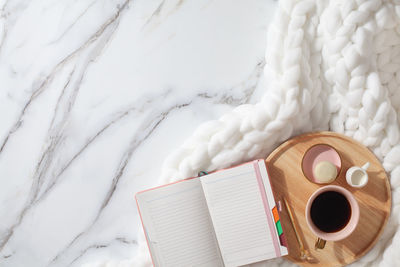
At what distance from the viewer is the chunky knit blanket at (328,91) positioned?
0.94 metres

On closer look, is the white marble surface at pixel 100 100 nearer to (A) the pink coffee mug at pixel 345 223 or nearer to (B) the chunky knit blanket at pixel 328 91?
(B) the chunky knit blanket at pixel 328 91

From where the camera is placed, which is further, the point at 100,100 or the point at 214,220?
the point at 100,100

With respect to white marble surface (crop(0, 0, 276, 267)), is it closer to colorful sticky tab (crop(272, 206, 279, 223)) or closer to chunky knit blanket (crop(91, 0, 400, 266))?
chunky knit blanket (crop(91, 0, 400, 266))

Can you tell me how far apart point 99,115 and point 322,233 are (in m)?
0.64

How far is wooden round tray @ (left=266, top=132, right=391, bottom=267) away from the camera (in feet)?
3.16

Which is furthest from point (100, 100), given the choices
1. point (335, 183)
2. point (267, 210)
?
point (335, 183)

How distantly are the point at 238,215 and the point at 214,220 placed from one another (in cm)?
6

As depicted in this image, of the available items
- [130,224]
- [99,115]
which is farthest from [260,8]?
[130,224]

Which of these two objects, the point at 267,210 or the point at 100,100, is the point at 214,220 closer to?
the point at 267,210

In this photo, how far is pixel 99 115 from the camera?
1.12m

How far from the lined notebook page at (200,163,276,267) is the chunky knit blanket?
49 mm

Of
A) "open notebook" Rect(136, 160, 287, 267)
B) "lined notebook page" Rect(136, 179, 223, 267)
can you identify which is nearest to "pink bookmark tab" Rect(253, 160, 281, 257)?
"open notebook" Rect(136, 160, 287, 267)

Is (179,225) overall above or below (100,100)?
below

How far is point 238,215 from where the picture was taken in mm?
982
